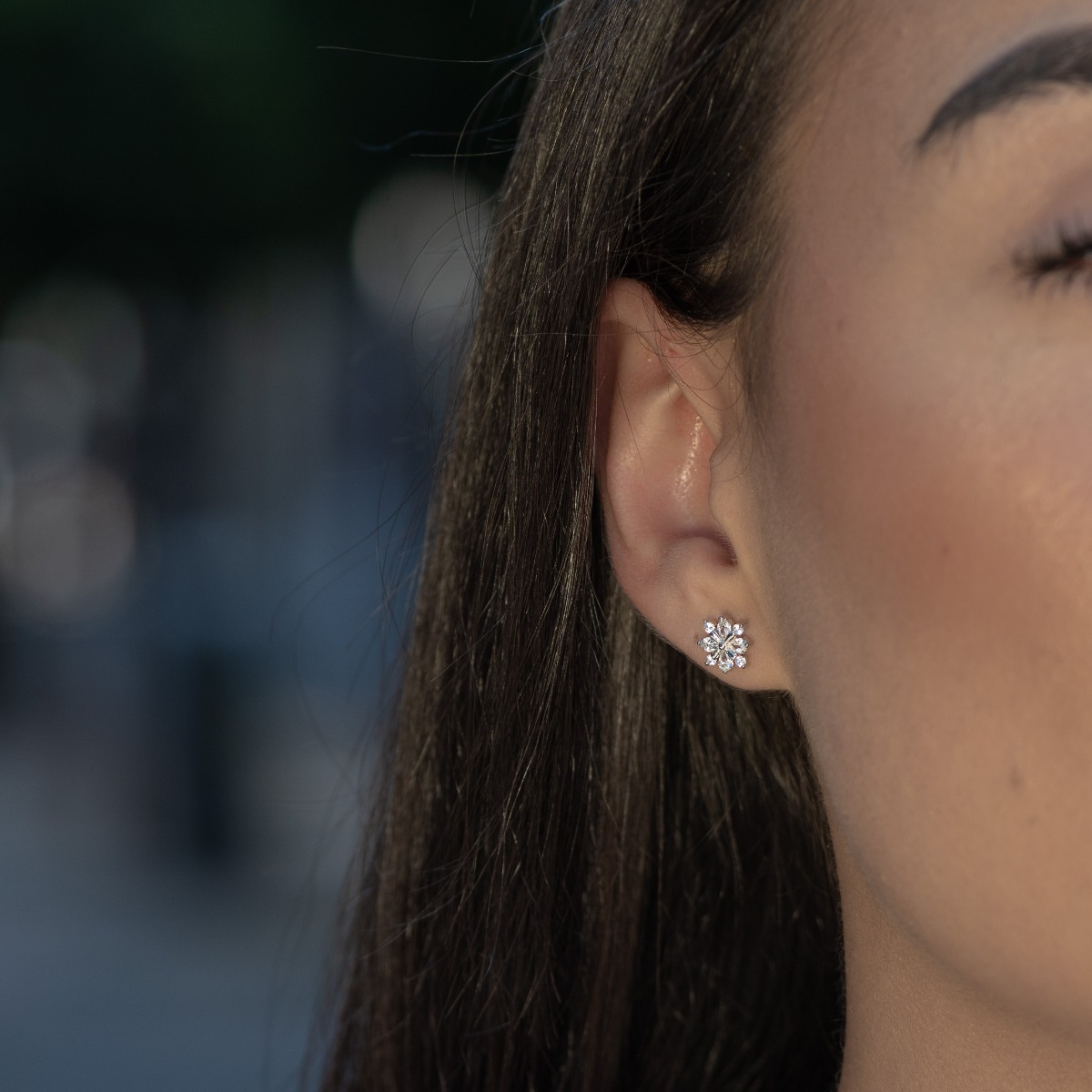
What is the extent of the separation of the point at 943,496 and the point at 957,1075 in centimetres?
58

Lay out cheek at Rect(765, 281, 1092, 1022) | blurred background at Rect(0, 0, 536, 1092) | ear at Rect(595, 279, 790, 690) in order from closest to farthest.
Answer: cheek at Rect(765, 281, 1092, 1022) → ear at Rect(595, 279, 790, 690) → blurred background at Rect(0, 0, 536, 1092)

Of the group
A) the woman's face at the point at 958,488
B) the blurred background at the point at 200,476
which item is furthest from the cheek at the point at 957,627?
the blurred background at the point at 200,476

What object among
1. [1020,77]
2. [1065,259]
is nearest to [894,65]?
[1020,77]

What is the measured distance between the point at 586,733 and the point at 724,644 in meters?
0.37

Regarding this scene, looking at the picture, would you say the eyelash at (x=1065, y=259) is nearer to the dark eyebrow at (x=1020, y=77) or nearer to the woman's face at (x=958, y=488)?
the woman's face at (x=958, y=488)

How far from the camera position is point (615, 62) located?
4.97 feet

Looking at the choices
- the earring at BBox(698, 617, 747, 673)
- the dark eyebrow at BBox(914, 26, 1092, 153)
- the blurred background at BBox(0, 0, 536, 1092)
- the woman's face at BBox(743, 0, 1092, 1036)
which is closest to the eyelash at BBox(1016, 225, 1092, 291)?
the woman's face at BBox(743, 0, 1092, 1036)

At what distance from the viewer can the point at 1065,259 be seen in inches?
44.6

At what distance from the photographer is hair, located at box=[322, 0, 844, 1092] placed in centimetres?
146

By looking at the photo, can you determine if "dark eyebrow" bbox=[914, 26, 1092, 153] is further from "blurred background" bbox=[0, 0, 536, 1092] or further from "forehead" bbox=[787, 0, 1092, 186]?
"blurred background" bbox=[0, 0, 536, 1092]

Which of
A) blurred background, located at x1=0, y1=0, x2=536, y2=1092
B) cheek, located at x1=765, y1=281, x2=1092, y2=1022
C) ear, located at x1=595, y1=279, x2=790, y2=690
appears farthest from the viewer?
blurred background, located at x1=0, y1=0, x2=536, y2=1092

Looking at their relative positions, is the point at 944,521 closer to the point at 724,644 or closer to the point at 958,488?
the point at 958,488

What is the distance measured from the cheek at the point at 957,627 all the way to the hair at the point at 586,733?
18 cm

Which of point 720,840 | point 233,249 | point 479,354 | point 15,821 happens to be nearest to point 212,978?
point 15,821
